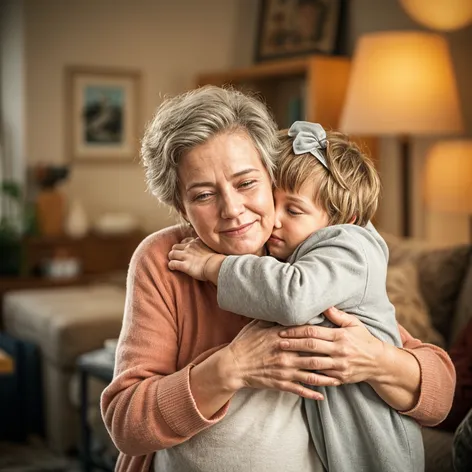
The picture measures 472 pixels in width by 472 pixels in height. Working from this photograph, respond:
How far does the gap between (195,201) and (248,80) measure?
4.24m

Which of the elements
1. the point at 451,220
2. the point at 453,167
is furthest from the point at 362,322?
the point at 451,220

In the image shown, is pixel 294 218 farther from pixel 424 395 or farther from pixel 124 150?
pixel 124 150

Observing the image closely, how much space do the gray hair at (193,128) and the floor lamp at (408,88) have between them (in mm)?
2149

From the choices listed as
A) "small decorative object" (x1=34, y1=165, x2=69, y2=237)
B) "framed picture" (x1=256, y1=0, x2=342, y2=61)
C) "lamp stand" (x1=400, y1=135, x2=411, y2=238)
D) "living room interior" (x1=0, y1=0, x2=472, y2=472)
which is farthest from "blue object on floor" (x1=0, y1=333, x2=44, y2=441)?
"framed picture" (x1=256, y1=0, x2=342, y2=61)

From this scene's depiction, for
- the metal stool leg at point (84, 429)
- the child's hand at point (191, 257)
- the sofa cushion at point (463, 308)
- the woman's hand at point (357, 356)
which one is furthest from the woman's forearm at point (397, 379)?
the metal stool leg at point (84, 429)

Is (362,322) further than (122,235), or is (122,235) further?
(122,235)

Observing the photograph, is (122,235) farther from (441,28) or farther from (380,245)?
(380,245)

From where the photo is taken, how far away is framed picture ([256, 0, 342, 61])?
16.9 ft

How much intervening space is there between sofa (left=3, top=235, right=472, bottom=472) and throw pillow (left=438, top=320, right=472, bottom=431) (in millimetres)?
33

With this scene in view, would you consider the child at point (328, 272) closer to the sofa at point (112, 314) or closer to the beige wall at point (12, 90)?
the sofa at point (112, 314)

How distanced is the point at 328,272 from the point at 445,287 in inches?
65.6

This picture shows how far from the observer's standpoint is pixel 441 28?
4.16 metres

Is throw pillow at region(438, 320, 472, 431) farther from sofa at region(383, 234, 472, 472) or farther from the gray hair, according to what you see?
the gray hair

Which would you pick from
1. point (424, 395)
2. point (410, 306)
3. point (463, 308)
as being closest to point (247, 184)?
point (424, 395)
